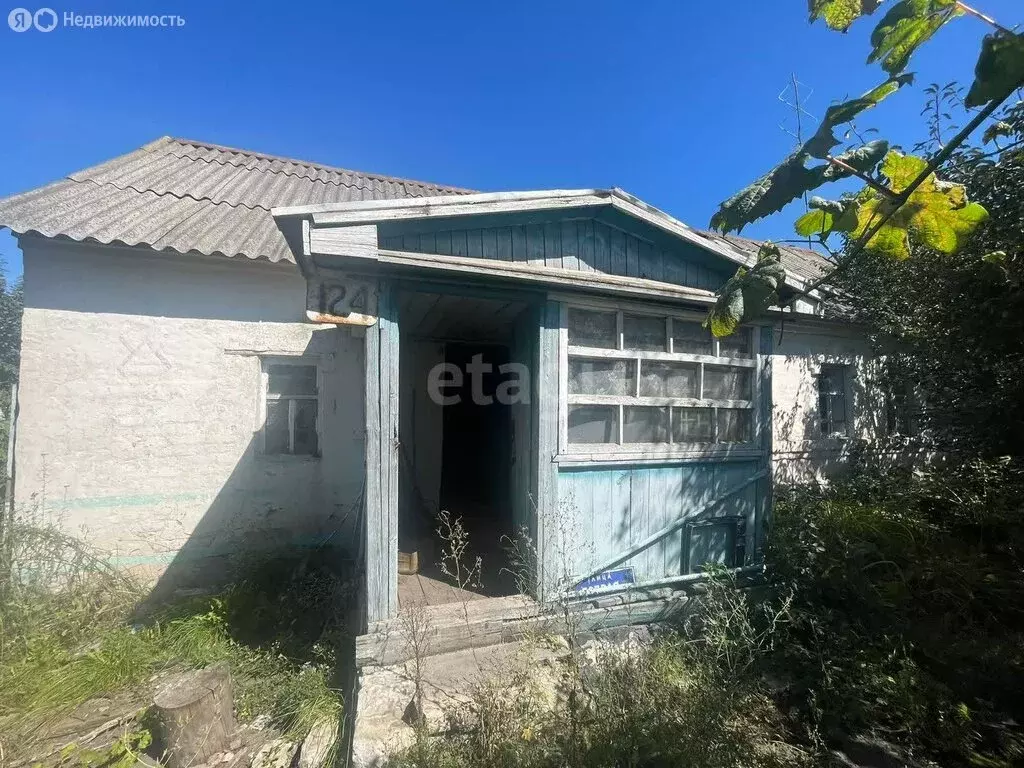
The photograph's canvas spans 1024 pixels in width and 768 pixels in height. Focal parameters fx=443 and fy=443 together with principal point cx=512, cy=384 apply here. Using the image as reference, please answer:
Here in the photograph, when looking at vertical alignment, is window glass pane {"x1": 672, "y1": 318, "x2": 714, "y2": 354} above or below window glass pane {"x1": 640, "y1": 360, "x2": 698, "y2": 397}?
above

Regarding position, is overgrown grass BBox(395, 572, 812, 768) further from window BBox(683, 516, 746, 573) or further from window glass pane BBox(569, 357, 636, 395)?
window glass pane BBox(569, 357, 636, 395)

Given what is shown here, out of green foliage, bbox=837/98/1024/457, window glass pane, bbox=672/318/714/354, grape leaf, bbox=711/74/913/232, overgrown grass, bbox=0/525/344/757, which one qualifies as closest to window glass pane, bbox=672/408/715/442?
window glass pane, bbox=672/318/714/354

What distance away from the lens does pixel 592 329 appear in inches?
147

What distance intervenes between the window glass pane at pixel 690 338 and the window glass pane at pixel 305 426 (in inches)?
164

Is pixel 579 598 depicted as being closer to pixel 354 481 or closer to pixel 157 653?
pixel 354 481

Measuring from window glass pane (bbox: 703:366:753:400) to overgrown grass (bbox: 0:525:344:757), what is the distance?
3.90 m

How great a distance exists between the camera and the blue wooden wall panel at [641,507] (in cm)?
355

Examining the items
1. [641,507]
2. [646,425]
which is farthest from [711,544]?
[646,425]

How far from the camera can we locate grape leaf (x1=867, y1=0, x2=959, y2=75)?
1294 millimetres

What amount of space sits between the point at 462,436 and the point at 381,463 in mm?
4053

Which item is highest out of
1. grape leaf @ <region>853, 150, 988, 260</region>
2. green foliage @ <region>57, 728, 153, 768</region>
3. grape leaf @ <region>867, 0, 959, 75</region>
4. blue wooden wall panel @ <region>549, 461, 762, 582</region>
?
grape leaf @ <region>867, 0, 959, 75</region>

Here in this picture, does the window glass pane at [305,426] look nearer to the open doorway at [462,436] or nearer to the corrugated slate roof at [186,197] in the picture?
the open doorway at [462,436]

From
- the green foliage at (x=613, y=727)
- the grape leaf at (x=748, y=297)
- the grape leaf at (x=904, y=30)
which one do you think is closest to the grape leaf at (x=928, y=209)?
the grape leaf at (x=748, y=297)

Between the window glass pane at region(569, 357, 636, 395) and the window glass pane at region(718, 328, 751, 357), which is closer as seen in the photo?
the window glass pane at region(569, 357, 636, 395)
